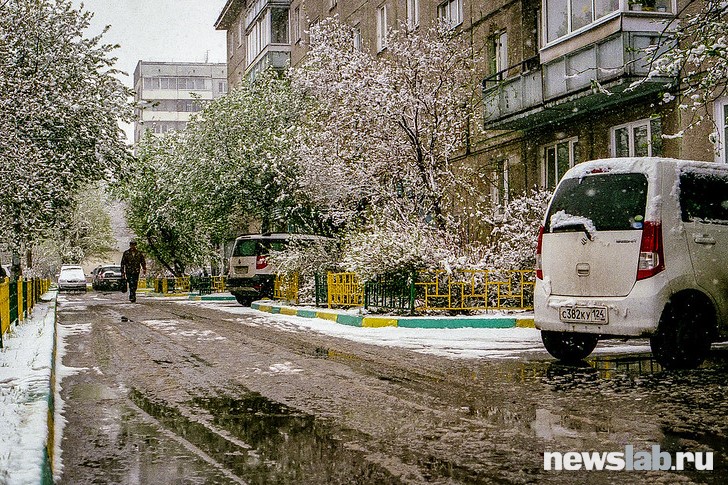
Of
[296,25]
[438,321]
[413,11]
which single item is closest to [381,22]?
[413,11]

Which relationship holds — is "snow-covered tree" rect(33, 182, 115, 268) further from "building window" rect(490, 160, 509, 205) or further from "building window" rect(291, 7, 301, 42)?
"building window" rect(490, 160, 509, 205)

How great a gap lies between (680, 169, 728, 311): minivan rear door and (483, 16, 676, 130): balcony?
7023 mm

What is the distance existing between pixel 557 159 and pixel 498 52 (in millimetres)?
4562

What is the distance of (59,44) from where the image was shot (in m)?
24.7

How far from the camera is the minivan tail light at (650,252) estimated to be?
796 cm

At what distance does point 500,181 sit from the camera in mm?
24547

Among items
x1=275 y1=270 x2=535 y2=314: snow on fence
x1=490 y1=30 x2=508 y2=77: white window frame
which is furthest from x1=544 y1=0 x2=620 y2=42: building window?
x1=275 y1=270 x2=535 y2=314: snow on fence

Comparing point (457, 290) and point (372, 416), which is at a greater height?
point (457, 290)

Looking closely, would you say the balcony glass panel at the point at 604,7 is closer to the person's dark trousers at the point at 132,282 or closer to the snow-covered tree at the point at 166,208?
the person's dark trousers at the point at 132,282

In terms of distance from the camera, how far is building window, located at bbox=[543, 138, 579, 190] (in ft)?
70.2

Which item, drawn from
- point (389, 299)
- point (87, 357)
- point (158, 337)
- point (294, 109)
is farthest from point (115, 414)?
point (294, 109)

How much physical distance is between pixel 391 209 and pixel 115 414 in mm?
12908

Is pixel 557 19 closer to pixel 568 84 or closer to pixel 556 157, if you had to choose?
pixel 568 84

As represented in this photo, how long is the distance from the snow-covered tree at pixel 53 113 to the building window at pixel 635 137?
1433 cm
